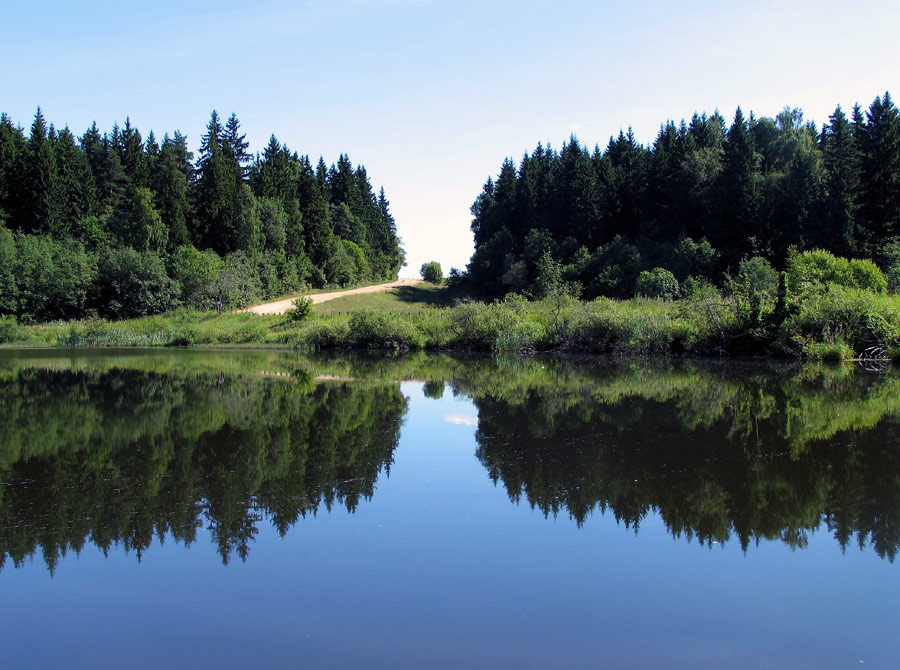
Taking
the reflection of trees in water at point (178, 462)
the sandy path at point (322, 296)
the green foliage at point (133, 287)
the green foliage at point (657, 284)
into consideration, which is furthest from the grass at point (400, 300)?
the reflection of trees in water at point (178, 462)

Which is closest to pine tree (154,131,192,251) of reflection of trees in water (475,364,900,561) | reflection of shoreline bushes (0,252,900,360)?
reflection of shoreline bushes (0,252,900,360)

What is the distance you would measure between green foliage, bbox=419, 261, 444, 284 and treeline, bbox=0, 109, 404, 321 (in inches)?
249

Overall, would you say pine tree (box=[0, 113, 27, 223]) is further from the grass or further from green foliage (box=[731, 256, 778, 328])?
green foliage (box=[731, 256, 778, 328])

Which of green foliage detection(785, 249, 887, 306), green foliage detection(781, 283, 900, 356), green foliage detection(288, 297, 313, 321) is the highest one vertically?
green foliage detection(288, 297, 313, 321)

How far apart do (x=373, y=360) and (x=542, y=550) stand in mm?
25078

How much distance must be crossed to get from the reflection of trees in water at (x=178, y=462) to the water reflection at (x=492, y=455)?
4 cm

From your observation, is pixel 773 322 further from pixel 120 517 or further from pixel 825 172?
pixel 825 172

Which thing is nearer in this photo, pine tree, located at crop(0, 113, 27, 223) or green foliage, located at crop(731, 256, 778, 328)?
green foliage, located at crop(731, 256, 778, 328)

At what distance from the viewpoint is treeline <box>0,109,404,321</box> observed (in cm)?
5419

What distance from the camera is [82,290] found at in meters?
53.7

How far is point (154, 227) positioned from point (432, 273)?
35.4 m

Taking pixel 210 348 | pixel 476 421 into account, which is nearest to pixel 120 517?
pixel 476 421

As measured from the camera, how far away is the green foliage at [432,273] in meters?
85.1

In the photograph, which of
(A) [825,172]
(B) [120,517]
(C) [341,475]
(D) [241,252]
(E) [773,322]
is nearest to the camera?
(B) [120,517]
